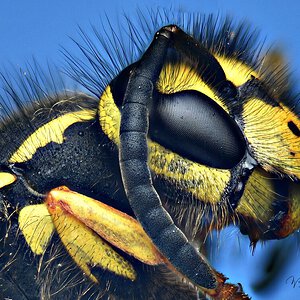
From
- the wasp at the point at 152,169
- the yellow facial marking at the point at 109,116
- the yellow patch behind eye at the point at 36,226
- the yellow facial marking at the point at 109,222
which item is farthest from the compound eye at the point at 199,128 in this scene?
the yellow patch behind eye at the point at 36,226

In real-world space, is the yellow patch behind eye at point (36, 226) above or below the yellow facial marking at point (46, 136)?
below

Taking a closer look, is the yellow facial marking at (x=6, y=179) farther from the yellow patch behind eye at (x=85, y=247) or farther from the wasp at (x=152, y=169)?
the yellow patch behind eye at (x=85, y=247)

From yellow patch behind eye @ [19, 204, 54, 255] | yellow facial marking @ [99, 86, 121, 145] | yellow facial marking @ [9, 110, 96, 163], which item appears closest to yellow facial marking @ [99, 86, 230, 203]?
yellow facial marking @ [99, 86, 121, 145]

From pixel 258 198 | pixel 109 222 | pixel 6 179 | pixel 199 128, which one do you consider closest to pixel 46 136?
pixel 6 179

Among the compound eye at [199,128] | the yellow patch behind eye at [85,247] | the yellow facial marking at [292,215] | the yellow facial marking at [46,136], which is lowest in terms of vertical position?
the yellow facial marking at [292,215]

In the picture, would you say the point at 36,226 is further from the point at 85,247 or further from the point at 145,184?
the point at 145,184

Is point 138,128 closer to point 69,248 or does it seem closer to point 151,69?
point 151,69

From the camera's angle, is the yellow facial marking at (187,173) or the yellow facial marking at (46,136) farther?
the yellow facial marking at (46,136)
